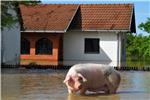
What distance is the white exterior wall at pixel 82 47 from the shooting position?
138 feet

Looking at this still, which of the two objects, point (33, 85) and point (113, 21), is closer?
point (33, 85)

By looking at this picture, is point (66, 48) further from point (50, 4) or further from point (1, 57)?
point (1, 57)

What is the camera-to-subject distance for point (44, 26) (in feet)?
140

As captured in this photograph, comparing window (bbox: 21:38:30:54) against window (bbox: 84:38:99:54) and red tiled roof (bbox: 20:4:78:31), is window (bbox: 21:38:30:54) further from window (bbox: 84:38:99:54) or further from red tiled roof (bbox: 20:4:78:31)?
window (bbox: 84:38:99:54)

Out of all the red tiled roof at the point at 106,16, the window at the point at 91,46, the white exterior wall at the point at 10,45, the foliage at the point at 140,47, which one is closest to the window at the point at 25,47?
the window at the point at 91,46

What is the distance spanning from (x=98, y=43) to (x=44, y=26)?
15.4 feet

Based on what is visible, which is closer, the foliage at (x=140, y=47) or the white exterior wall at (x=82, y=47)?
the white exterior wall at (x=82, y=47)

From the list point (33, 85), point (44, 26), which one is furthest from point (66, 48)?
point (33, 85)

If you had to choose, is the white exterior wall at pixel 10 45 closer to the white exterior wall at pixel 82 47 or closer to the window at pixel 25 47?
the white exterior wall at pixel 82 47

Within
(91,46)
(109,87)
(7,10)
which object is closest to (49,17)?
(91,46)

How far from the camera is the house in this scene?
42.1 metres

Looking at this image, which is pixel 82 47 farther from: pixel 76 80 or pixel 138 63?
pixel 76 80

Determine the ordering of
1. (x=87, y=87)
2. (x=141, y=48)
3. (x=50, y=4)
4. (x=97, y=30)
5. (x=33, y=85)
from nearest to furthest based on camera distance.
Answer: (x=87, y=87) → (x=33, y=85) → (x=97, y=30) → (x=50, y=4) → (x=141, y=48)

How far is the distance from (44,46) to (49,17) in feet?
8.32
